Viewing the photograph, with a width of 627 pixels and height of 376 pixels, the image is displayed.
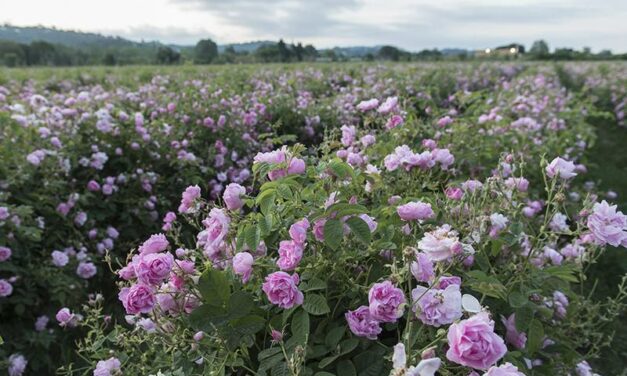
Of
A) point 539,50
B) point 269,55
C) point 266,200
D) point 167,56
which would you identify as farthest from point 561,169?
point 539,50

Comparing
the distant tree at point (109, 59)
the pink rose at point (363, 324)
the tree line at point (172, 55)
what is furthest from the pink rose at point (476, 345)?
the distant tree at point (109, 59)

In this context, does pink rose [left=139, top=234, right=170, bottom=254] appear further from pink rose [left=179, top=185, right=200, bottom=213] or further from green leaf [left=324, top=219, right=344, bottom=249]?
green leaf [left=324, top=219, right=344, bottom=249]

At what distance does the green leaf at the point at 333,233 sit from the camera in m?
1.29

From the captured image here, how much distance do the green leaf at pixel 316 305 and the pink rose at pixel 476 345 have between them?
38cm

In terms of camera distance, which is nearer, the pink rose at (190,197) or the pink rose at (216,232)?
the pink rose at (216,232)

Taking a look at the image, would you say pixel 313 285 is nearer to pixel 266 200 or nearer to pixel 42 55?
pixel 266 200

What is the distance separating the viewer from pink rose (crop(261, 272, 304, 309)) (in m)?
1.22

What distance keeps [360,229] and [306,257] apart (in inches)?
7.2

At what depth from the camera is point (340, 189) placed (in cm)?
156

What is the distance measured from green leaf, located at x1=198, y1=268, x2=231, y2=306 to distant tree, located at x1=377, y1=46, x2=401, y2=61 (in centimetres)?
3153

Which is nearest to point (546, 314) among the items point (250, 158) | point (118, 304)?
point (118, 304)

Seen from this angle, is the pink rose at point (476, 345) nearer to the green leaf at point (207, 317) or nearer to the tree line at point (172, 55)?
the green leaf at point (207, 317)

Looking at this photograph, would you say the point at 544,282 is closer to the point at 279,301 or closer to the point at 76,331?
the point at 279,301

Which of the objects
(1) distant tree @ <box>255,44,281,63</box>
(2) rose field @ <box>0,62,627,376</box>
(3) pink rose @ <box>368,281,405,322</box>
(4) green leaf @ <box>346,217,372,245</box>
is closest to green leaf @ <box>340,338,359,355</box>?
(2) rose field @ <box>0,62,627,376</box>
